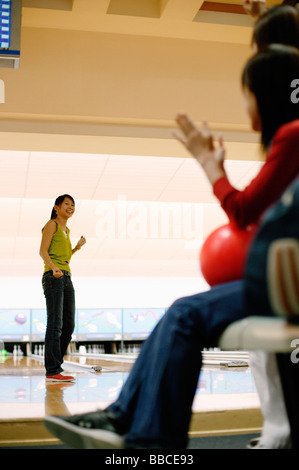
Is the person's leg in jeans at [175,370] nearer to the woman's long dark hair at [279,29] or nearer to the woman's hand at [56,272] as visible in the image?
the woman's long dark hair at [279,29]

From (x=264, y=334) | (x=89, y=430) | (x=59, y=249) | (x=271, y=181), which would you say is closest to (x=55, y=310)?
(x=59, y=249)

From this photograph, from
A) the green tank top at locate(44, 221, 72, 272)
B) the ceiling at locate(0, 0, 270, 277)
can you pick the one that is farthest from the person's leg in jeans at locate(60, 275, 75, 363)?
the ceiling at locate(0, 0, 270, 277)

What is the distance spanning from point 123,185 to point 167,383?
17.8 ft

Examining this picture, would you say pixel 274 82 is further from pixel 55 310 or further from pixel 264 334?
pixel 55 310

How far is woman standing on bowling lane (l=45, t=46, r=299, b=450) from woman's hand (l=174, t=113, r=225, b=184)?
0.50 feet

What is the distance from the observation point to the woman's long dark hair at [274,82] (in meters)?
1.23

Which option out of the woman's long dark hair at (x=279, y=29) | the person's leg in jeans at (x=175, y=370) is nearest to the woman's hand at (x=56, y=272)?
the woman's long dark hair at (x=279, y=29)

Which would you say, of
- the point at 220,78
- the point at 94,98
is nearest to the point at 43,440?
the point at 94,98

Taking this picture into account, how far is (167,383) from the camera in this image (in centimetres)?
108

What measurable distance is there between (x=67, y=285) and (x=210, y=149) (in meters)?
2.48

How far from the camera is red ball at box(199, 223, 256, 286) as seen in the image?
1270 mm

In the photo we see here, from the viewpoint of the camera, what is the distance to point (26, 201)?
691cm
